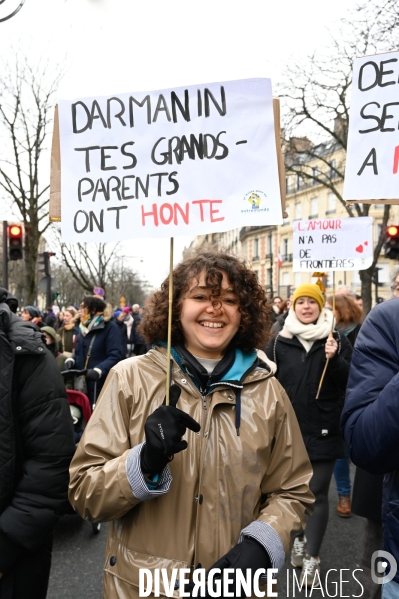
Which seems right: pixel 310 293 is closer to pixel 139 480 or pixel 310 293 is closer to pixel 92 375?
pixel 92 375

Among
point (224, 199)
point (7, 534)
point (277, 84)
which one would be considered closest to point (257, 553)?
point (7, 534)

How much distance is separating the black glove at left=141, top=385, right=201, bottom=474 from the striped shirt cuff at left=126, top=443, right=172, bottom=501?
0.03 metres

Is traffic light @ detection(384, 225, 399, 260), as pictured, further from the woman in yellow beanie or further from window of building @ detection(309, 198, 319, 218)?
window of building @ detection(309, 198, 319, 218)

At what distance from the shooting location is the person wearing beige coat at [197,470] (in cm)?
176

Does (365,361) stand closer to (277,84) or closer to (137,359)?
(137,359)

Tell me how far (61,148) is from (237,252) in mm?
855

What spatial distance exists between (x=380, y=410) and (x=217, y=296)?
2.39ft

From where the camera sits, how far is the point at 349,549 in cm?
403

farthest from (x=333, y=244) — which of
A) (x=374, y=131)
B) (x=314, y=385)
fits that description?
(x=374, y=131)

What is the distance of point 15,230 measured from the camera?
37.0ft

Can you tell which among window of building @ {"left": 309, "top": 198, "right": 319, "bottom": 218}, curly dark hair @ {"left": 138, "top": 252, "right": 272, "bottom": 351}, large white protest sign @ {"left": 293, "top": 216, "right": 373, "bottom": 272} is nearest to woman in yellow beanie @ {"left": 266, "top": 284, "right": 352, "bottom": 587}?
large white protest sign @ {"left": 293, "top": 216, "right": 373, "bottom": 272}

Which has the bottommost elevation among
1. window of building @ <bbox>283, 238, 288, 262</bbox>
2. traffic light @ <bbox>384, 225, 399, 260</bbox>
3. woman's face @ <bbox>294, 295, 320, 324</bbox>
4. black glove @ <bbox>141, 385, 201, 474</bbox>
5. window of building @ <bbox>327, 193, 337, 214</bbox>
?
black glove @ <bbox>141, 385, 201, 474</bbox>

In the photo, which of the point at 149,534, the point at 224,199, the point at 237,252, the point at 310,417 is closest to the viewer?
the point at 149,534

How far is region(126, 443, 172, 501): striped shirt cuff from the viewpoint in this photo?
1687 mm
